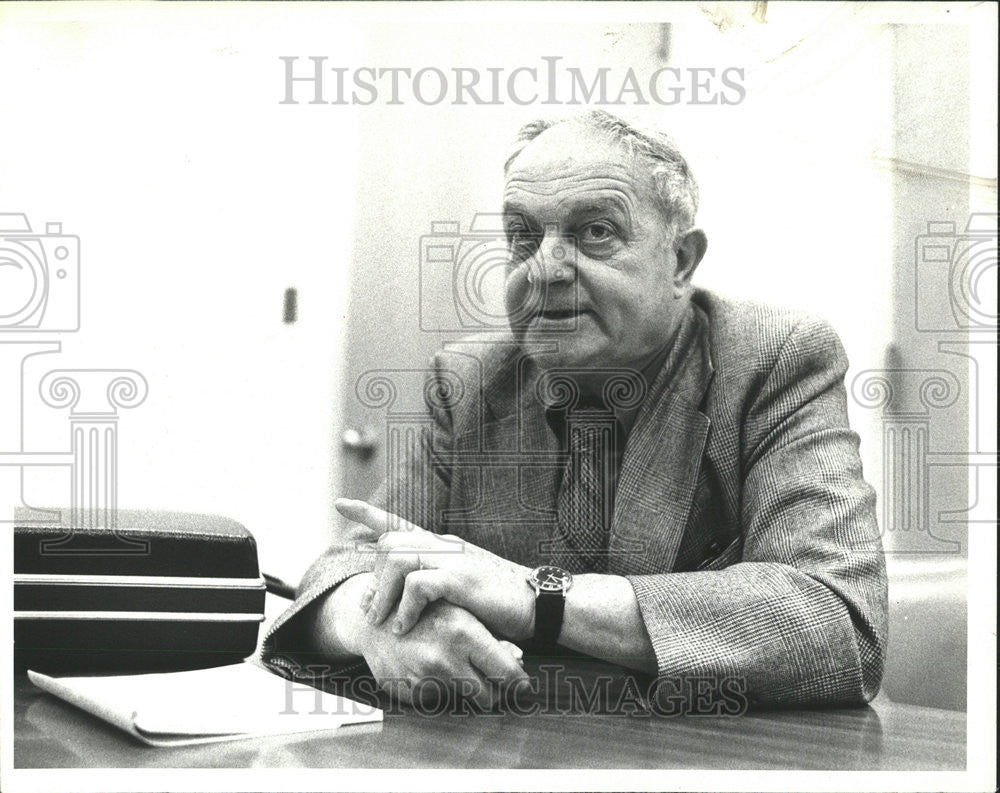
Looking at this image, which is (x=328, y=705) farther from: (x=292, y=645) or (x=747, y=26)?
(x=747, y=26)

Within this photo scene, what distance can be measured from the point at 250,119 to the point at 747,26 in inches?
31.2

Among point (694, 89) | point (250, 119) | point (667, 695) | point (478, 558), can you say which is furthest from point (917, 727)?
point (250, 119)

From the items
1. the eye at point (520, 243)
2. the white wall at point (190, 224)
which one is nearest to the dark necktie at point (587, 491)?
the eye at point (520, 243)

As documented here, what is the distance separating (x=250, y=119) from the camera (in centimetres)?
181

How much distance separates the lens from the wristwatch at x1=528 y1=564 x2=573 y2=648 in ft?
5.48

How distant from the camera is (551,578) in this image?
5.58 ft

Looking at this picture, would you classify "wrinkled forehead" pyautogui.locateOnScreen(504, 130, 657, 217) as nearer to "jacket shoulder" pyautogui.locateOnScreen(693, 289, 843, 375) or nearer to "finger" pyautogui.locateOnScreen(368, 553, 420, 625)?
"jacket shoulder" pyautogui.locateOnScreen(693, 289, 843, 375)

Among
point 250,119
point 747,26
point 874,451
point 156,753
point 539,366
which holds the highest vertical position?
point 747,26

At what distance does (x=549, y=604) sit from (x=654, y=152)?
0.71 metres

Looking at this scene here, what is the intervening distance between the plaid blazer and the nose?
0.41 ft

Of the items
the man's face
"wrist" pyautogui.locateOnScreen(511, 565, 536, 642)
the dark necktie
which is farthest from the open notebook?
the man's face

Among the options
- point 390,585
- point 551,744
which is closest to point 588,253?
point 390,585

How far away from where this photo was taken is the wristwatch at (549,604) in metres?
1.67

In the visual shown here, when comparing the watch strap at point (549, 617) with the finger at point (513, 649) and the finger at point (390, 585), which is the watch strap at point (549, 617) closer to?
the finger at point (513, 649)
